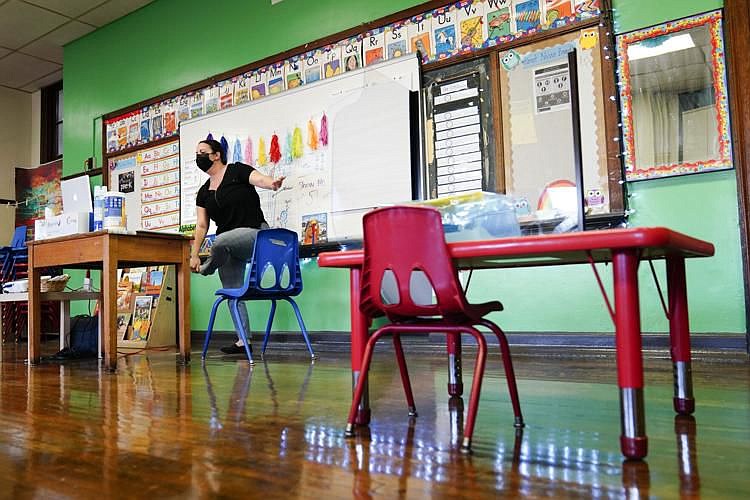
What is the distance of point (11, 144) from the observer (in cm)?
→ 771

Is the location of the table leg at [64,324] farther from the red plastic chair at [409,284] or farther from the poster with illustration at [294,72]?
the red plastic chair at [409,284]

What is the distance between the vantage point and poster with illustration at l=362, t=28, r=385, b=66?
415cm

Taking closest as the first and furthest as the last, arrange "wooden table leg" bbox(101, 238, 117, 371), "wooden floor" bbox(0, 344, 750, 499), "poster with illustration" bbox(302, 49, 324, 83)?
"wooden floor" bbox(0, 344, 750, 499), "wooden table leg" bbox(101, 238, 117, 371), "poster with illustration" bbox(302, 49, 324, 83)

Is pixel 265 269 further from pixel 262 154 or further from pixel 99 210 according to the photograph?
pixel 262 154

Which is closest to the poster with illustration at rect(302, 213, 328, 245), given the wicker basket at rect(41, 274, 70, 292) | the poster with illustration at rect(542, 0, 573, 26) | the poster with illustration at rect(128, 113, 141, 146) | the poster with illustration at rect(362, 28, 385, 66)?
the poster with illustration at rect(362, 28, 385, 66)

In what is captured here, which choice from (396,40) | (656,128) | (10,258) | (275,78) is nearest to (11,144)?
(10,258)

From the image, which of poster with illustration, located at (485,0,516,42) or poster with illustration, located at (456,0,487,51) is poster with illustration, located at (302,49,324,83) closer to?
poster with illustration, located at (456,0,487,51)

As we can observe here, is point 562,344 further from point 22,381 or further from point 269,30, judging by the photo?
point 269,30

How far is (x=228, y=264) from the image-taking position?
3.86 m

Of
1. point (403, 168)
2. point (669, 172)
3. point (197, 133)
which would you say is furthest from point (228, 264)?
point (669, 172)

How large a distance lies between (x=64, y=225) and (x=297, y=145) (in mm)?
1721

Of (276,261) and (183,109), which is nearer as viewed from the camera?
(276,261)

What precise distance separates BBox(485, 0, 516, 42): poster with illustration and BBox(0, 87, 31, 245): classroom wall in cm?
655

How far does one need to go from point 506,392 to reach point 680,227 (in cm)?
161
